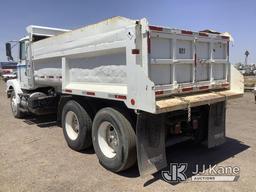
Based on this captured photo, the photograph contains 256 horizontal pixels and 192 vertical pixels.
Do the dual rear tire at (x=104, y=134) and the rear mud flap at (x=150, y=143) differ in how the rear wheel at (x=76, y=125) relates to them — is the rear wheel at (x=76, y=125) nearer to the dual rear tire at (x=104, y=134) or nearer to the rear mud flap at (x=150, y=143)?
the dual rear tire at (x=104, y=134)

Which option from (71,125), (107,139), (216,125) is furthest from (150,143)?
(71,125)

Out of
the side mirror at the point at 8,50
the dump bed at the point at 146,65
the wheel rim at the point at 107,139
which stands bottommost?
the wheel rim at the point at 107,139

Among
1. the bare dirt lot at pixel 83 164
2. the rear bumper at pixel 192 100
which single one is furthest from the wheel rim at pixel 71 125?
the rear bumper at pixel 192 100

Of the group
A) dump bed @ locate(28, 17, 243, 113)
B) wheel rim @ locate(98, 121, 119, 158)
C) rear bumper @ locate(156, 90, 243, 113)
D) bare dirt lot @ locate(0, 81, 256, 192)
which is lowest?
bare dirt lot @ locate(0, 81, 256, 192)

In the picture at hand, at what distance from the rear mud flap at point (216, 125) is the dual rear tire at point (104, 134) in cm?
189

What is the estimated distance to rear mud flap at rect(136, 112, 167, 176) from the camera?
4.52 m

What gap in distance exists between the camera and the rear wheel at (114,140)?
4.67 meters

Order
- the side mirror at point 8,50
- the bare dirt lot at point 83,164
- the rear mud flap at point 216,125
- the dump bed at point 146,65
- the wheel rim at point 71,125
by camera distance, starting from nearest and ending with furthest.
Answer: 1. the dump bed at point 146,65
2. the bare dirt lot at point 83,164
3. the rear mud flap at point 216,125
4. the wheel rim at point 71,125
5. the side mirror at point 8,50

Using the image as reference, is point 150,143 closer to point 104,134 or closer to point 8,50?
point 104,134

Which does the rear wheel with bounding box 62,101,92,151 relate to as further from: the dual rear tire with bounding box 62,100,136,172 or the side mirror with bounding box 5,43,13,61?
the side mirror with bounding box 5,43,13,61

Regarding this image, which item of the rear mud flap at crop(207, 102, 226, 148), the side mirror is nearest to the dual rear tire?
the rear mud flap at crop(207, 102, 226, 148)

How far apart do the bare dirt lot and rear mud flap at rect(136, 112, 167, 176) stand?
0.25m

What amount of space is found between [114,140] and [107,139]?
0.22 m

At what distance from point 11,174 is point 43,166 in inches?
22.8
